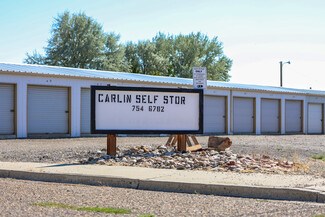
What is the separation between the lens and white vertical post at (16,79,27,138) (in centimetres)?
2481

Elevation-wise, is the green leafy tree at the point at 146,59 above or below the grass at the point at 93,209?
above

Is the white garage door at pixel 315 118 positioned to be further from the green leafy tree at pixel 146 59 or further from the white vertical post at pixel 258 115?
the green leafy tree at pixel 146 59

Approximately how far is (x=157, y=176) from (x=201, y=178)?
0.96m

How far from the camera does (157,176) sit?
961 centimetres

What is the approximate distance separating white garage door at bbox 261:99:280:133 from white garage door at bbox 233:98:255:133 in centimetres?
135

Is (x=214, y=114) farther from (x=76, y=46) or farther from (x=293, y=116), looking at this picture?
(x=76, y=46)

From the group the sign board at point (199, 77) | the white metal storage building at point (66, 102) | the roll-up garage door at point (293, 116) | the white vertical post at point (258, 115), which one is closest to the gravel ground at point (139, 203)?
the sign board at point (199, 77)

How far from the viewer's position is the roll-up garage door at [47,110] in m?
25.8

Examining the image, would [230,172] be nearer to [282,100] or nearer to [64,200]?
[64,200]

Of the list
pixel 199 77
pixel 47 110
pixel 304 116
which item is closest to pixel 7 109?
pixel 47 110

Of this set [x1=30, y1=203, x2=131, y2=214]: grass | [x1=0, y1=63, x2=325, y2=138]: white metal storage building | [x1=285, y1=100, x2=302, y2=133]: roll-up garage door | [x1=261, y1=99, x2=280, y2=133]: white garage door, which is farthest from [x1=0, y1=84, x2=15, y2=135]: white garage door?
[x1=285, y1=100, x2=302, y2=133]: roll-up garage door

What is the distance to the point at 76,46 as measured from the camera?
54906 millimetres

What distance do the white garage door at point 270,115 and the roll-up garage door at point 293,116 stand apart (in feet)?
4.81

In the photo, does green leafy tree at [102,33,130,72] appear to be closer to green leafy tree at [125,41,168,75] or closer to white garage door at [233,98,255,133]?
green leafy tree at [125,41,168,75]
